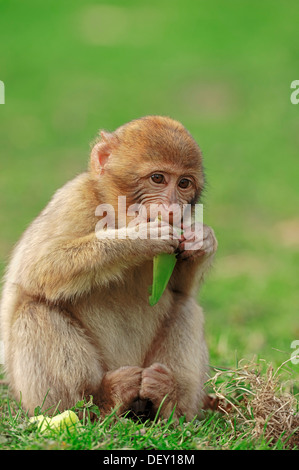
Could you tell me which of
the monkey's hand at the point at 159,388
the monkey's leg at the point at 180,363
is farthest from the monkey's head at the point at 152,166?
the monkey's hand at the point at 159,388

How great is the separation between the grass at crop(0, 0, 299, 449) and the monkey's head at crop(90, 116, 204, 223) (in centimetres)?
168

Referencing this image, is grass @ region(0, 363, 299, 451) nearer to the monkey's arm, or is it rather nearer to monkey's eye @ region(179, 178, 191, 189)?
the monkey's arm

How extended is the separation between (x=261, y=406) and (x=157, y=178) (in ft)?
5.82

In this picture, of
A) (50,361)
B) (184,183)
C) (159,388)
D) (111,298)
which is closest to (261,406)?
(159,388)

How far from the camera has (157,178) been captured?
5961 mm

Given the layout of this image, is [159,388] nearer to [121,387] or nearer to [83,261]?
[121,387]

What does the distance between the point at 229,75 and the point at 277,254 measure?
10.0 m

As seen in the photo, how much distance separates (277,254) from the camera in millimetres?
15039

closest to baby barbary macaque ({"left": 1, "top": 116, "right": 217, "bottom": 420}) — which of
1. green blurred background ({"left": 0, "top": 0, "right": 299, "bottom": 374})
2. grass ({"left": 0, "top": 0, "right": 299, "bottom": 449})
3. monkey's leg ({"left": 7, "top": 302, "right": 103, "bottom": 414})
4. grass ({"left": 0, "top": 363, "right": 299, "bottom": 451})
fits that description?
monkey's leg ({"left": 7, "top": 302, "right": 103, "bottom": 414})

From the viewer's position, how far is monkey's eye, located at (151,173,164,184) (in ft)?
19.5

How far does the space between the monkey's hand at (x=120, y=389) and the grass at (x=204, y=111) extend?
29 centimetres

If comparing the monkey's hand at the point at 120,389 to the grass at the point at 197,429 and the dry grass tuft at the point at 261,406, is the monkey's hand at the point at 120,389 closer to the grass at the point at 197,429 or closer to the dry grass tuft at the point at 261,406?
the grass at the point at 197,429
